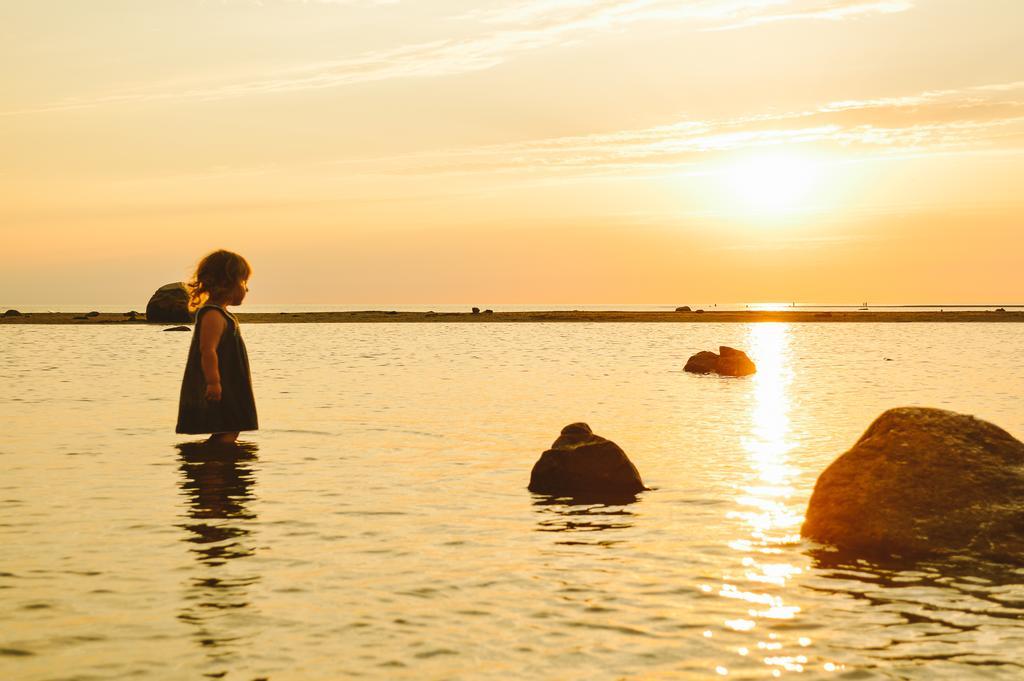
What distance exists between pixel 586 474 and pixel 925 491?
413 centimetres

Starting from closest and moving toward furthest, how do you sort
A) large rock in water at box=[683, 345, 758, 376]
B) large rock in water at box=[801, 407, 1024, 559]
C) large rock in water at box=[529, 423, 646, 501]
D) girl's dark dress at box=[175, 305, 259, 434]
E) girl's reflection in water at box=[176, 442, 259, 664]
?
girl's reflection in water at box=[176, 442, 259, 664]
large rock in water at box=[801, 407, 1024, 559]
large rock in water at box=[529, 423, 646, 501]
girl's dark dress at box=[175, 305, 259, 434]
large rock in water at box=[683, 345, 758, 376]

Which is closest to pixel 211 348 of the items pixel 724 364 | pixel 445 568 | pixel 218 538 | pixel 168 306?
pixel 218 538

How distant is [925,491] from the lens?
970 cm

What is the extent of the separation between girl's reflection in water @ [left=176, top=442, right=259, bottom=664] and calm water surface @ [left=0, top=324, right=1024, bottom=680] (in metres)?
0.03

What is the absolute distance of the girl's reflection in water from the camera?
6758 millimetres

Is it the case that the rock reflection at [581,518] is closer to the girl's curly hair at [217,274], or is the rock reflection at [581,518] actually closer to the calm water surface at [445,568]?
the calm water surface at [445,568]

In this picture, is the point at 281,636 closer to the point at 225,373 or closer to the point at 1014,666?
A: the point at 1014,666

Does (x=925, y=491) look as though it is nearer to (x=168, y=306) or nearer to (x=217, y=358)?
(x=217, y=358)

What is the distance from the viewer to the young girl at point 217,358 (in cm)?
1344

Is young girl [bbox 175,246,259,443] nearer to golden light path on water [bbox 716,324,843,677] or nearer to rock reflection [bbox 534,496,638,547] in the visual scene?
rock reflection [bbox 534,496,638,547]

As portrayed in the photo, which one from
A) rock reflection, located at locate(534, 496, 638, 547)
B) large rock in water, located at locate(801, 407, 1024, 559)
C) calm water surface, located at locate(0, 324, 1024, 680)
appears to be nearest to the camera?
calm water surface, located at locate(0, 324, 1024, 680)

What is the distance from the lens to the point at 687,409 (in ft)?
75.9

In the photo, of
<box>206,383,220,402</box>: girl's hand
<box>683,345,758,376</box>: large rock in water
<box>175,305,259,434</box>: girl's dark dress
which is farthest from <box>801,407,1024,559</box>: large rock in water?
<box>683,345,758,376</box>: large rock in water

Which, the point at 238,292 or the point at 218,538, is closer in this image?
the point at 218,538
